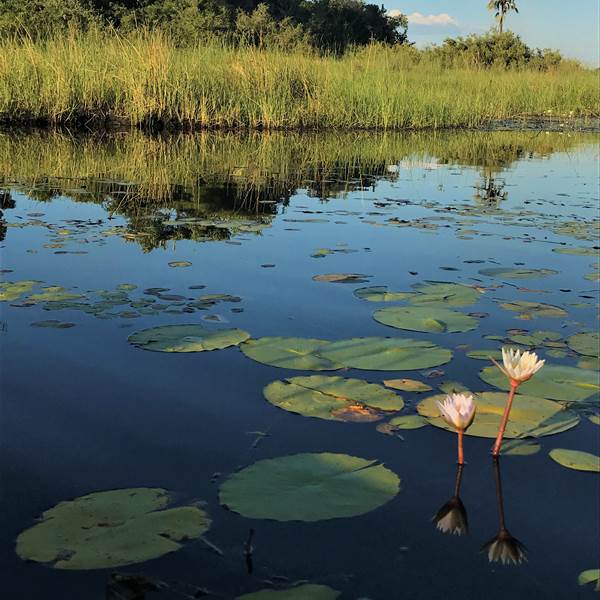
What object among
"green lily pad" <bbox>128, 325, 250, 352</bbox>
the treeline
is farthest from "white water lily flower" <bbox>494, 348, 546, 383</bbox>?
the treeline

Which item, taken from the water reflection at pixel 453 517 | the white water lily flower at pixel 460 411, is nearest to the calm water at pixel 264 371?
the water reflection at pixel 453 517

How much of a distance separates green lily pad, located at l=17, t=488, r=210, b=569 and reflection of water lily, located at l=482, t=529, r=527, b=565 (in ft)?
1.59

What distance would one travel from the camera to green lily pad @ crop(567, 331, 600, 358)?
2.11 m

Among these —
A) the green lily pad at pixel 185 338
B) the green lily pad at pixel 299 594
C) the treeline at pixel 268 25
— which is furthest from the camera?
the treeline at pixel 268 25

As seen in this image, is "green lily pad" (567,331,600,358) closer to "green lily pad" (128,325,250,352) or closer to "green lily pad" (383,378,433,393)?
"green lily pad" (383,378,433,393)

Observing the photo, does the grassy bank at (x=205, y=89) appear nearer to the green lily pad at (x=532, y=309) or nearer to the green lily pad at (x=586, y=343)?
the green lily pad at (x=532, y=309)

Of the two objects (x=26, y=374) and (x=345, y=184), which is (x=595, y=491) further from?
(x=345, y=184)

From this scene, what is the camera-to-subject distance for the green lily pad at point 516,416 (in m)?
1.60

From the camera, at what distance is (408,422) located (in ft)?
5.37

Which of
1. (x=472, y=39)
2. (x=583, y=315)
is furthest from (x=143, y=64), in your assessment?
(x=472, y=39)

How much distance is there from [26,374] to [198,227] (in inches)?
87.6

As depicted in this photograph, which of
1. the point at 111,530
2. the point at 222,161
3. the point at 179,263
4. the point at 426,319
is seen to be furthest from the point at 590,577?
the point at 222,161

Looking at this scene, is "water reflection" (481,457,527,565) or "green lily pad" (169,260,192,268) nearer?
"water reflection" (481,457,527,565)

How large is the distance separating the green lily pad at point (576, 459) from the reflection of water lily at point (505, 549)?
31 centimetres
